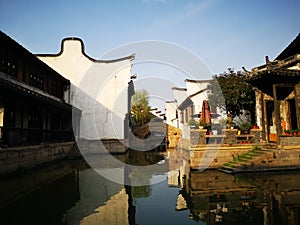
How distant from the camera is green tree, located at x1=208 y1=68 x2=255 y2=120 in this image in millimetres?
17375

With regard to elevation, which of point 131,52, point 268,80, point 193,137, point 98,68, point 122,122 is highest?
point 131,52

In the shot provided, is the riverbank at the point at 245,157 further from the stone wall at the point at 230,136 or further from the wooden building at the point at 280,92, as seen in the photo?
the wooden building at the point at 280,92

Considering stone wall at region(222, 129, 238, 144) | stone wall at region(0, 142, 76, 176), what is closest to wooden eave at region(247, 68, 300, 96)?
stone wall at region(222, 129, 238, 144)

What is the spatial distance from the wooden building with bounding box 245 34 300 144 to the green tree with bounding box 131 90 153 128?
26247 mm

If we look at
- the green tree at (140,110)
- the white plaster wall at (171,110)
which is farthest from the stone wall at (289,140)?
the green tree at (140,110)

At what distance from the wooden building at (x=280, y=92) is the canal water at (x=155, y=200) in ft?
13.7

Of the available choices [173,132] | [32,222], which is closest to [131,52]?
[173,132]

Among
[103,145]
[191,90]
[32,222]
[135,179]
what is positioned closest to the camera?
[32,222]

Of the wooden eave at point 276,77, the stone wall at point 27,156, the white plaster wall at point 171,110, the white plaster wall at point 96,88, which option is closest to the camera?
the stone wall at point 27,156

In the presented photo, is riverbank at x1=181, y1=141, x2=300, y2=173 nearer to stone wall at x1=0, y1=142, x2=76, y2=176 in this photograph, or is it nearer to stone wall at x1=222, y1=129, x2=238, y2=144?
stone wall at x1=222, y1=129, x2=238, y2=144

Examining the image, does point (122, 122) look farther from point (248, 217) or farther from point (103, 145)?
point (248, 217)

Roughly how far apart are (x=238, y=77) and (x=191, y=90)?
1221 centimetres

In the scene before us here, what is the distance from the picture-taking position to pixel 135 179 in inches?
396

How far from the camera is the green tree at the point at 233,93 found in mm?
17375
